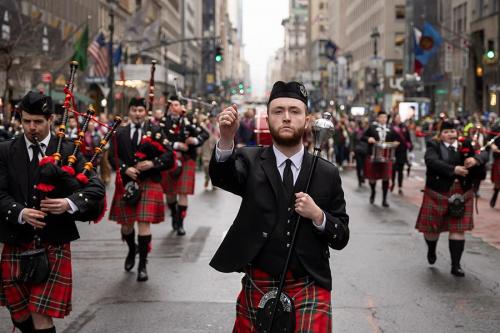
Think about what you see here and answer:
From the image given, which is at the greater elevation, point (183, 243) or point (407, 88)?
point (407, 88)

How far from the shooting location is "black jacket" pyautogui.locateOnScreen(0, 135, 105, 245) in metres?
5.36

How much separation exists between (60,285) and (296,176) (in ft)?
5.99

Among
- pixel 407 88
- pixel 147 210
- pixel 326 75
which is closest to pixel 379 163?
pixel 147 210

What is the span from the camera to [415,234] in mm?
13086

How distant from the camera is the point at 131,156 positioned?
958 cm

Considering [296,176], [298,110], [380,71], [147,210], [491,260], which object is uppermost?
[380,71]

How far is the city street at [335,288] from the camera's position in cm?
743

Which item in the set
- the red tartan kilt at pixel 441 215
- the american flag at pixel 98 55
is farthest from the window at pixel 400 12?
the red tartan kilt at pixel 441 215

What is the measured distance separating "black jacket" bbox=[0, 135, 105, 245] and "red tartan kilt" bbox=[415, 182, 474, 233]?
509 cm

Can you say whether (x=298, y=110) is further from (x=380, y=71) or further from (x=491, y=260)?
(x=380, y=71)

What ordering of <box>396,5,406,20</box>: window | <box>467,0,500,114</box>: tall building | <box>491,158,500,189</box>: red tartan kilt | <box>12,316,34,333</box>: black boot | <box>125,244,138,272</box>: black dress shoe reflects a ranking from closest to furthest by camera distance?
1. <box>12,316,34,333</box>: black boot
2. <box>125,244,138,272</box>: black dress shoe
3. <box>491,158,500,189</box>: red tartan kilt
4. <box>467,0,500,114</box>: tall building
5. <box>396,5,406,20</box>: window

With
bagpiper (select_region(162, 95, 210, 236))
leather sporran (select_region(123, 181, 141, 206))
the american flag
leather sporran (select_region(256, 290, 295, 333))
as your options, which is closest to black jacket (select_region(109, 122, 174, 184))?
leather sporran (select_region(123, 181, 141, 206))

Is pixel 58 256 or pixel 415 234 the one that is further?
pixel 415 234

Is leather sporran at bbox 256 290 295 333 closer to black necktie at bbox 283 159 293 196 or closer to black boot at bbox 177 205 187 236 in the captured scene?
black necktie at bbox 283 159 293 196
